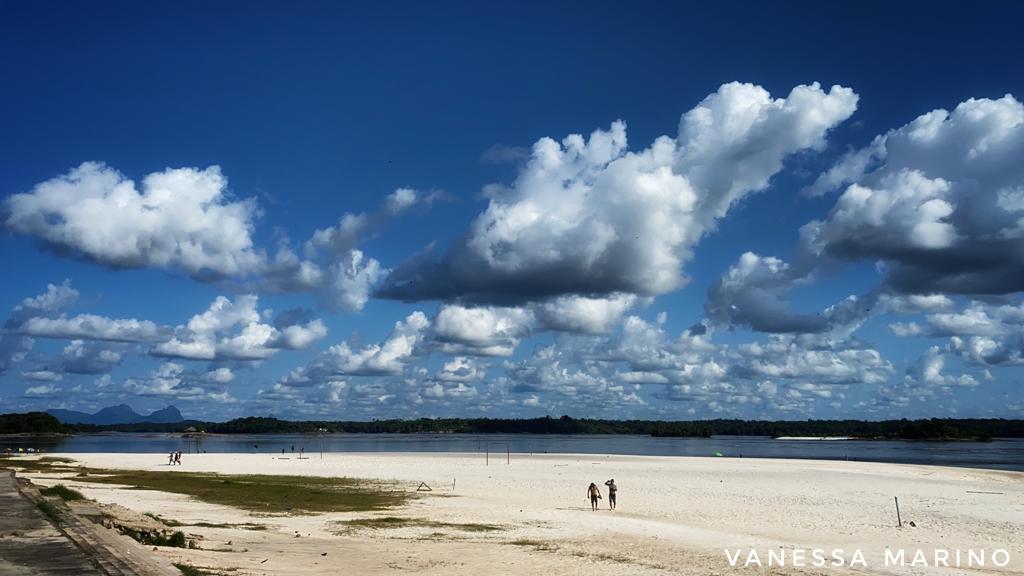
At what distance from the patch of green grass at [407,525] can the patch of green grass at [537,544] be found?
2.95 m

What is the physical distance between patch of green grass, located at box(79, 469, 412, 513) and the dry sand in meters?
2.04

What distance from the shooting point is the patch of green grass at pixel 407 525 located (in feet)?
88.2

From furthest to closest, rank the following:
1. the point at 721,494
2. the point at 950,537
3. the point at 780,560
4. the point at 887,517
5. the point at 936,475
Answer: the point at 936,475 < the point at 721,494 < the point at 887,517 < the point at 950,537 < the point at 780,560

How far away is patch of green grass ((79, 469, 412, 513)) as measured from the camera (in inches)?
1346

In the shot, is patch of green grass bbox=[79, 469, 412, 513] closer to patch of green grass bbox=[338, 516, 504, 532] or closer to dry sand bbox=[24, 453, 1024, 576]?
dry sand bbox=[24, 453, 1024, 576]

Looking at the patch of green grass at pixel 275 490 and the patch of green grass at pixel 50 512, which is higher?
the patch of green grass at pixel 50 512

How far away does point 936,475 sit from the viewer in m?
64.1

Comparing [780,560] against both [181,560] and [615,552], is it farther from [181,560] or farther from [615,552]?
[181,560]

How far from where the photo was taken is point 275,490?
42.5 metres

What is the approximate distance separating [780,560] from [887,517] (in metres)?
15.4

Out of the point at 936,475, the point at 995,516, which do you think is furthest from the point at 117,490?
the point at 936,475

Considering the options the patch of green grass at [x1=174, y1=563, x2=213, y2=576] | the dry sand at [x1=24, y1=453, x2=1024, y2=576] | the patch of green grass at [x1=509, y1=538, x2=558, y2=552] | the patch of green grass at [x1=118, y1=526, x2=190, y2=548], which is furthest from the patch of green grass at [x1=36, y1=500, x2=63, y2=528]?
the patch of green grass at [x1=509, y1=538, x2=558, y2=552]

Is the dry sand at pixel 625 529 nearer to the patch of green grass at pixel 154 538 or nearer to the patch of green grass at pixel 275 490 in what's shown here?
the patch of green grass at pixel 154 538

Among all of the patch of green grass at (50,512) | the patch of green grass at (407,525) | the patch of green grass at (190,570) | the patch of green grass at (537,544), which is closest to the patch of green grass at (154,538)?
the patch of green grass at (50,512)
